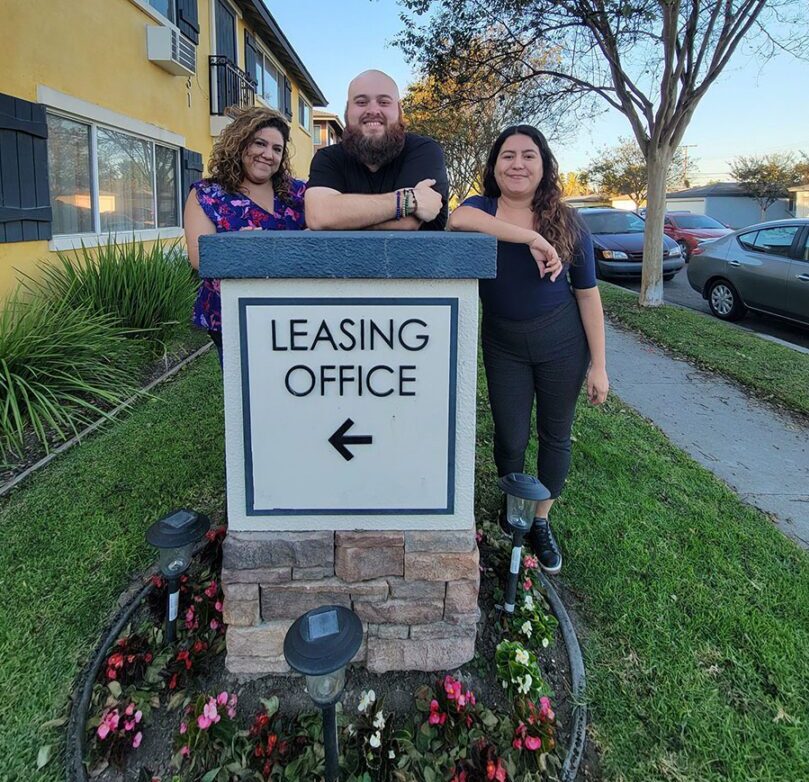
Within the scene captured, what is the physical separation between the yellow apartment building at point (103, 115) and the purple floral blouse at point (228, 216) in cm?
350

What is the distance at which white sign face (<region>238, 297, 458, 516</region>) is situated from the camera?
1868mm

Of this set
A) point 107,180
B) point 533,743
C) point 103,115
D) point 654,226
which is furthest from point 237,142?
point 654,226

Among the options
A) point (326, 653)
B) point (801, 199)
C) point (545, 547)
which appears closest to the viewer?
point (326, 653)

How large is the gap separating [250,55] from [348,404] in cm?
1344

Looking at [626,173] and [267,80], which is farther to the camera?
[626,173]

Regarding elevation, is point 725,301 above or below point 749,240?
below

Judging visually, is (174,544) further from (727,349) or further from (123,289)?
(727,349)

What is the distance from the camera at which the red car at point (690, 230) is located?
14.7m

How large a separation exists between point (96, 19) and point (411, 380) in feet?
21.6

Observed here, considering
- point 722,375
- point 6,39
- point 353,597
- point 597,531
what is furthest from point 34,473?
point 722,375

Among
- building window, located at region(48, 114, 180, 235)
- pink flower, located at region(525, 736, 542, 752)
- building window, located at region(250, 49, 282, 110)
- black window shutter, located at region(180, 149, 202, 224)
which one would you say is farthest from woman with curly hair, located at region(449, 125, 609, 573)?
building window, located at region(250, 49, 282, 110)

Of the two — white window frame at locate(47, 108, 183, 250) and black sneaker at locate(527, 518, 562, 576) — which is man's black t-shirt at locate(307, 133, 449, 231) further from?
white window frame at locate(47, 108, 183, 250)

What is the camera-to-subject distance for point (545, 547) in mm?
2744

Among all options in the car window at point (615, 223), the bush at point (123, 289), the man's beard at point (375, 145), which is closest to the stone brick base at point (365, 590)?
the man's beard at point (375, 145)
